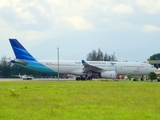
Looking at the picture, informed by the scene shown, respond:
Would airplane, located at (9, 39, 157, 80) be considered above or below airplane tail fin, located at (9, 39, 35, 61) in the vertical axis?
below

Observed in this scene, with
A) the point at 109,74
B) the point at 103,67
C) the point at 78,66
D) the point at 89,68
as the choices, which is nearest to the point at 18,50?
the point at 78,66

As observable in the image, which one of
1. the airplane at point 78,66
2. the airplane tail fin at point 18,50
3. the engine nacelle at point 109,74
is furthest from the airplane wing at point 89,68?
the airplane tail fin at point 18,50

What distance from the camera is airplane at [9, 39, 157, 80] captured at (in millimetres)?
58281

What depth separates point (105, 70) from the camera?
200ft

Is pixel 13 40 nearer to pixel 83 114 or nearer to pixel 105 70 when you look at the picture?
pixel 105 70

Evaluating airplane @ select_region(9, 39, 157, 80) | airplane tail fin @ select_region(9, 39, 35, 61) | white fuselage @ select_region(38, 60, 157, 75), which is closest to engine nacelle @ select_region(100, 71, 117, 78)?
airplane @ select_region(9, 39, 157, 80)

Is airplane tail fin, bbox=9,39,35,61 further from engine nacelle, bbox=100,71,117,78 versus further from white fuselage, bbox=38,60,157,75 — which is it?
engine nacelle, bbox=100,71,117,78

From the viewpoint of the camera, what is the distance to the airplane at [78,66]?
58281 mm

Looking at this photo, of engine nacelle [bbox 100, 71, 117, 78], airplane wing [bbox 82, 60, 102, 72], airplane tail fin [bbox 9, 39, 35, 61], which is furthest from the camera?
airplane wing [bbox 82, 60, 102, 72]

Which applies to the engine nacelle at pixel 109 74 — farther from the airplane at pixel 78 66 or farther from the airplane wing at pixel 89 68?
the airplane wing at pixel 89 68

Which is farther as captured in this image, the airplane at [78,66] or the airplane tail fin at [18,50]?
the airplane at [78,66]

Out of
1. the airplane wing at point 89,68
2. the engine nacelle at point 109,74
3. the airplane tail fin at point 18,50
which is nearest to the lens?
the airplane tail fin at point 18,50

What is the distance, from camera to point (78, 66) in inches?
2381

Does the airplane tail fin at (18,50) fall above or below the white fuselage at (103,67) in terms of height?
above
